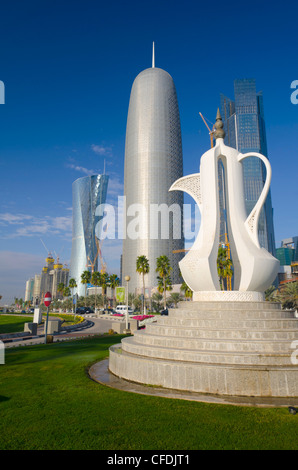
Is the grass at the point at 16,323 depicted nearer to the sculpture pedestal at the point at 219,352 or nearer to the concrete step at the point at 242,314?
the sculpture pedestal at the point at 219,352

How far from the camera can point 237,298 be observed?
1405 cm

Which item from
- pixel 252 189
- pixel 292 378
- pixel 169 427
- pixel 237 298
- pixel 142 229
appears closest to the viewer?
pixel 169 427

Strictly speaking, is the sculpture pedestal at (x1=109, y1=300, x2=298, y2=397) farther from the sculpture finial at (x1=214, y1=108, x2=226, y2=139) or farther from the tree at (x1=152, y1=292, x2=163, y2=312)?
the tree at (x1=152, y1=292, x2=163, y2=312)

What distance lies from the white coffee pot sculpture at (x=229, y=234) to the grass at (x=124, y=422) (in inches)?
307

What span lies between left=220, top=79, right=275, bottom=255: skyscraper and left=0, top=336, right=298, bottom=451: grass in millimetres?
150867

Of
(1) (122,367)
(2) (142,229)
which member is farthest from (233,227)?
(2) (142,229)

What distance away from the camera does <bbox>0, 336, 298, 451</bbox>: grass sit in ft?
17.6

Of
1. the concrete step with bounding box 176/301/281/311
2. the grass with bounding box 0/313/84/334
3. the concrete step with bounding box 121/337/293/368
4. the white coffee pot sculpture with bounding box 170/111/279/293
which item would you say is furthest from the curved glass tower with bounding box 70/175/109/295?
the concrete step with bounding box 121/337/293/368

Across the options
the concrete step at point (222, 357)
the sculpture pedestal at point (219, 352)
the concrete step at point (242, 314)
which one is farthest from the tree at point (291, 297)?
the concrete step at point (222, 357)

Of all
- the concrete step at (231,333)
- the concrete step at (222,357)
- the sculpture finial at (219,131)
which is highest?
the sculpture finial at (219,131)

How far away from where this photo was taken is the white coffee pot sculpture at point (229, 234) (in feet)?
47.7

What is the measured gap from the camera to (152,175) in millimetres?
116500
